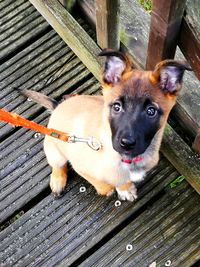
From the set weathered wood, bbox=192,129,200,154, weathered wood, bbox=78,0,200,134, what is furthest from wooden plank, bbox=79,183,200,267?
weathered wood, bbox=78,0,200,134

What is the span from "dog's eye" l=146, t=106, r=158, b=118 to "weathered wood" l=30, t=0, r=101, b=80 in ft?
4.19

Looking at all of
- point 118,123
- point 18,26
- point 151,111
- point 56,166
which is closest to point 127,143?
point 118,123

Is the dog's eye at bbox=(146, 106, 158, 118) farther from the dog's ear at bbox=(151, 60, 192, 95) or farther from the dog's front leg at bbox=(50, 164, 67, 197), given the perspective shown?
the dog's front leg at bbox=(50, 164, 67, 197)

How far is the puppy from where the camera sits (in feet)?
9.80

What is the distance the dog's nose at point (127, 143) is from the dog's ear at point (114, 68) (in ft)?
1.32

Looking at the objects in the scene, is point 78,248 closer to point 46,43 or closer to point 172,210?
point 172,210

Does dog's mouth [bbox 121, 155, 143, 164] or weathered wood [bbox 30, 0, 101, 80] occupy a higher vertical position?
weathered wood [bbox 30, 0, 101, 80]

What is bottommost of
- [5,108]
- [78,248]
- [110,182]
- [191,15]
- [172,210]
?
[172,210]

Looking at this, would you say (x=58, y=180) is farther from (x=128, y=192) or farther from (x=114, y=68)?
(x=114, y=68)

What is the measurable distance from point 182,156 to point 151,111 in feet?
3.06

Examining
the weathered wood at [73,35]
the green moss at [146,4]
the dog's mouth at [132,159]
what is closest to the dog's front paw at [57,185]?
the dog's mouth at [132,159]

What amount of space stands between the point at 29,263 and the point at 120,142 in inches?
54.0

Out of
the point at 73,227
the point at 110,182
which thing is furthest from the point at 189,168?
the point at 73,227

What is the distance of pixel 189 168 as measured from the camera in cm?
381
